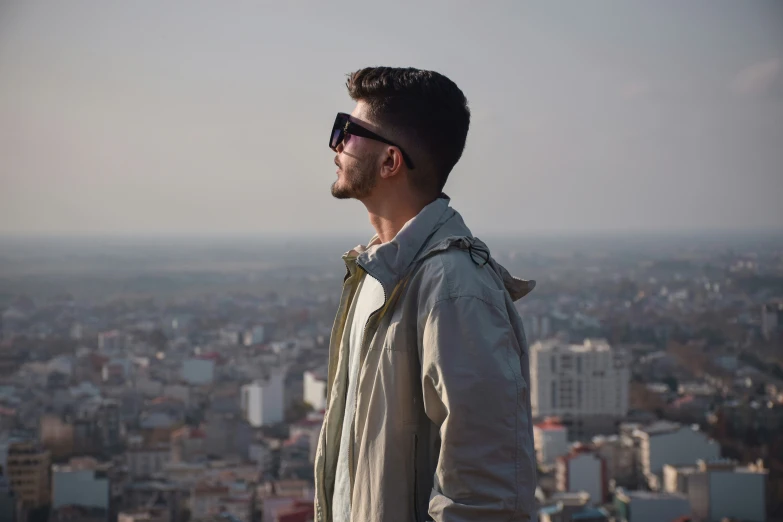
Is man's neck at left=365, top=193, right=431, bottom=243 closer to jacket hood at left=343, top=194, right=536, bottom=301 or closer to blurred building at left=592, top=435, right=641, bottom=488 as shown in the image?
jacket hood at left=343, top=194, right=536, bottom=301

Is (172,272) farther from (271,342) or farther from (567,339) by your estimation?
(567,339)

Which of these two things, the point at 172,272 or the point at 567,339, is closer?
the point at 567,339

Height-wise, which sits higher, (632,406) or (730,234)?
(730,234)

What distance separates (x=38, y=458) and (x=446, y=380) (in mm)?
10049

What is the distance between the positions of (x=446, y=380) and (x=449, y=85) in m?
0.32

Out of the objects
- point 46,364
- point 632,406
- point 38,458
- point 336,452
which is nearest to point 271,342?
point 46,364

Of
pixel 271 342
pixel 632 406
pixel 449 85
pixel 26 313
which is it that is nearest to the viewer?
pixel 449 85

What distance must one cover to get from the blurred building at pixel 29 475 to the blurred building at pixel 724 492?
619 centimetres

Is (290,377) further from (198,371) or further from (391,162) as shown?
(391,162)

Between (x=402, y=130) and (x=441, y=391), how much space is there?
0.28 m

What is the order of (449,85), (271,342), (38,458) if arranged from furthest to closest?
(271,342)
(38,458)
(449,85)

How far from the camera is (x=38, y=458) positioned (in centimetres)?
1000

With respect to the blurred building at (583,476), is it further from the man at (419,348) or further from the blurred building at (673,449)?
the man at (419,348)

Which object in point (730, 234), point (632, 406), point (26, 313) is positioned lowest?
point (632, 406)
